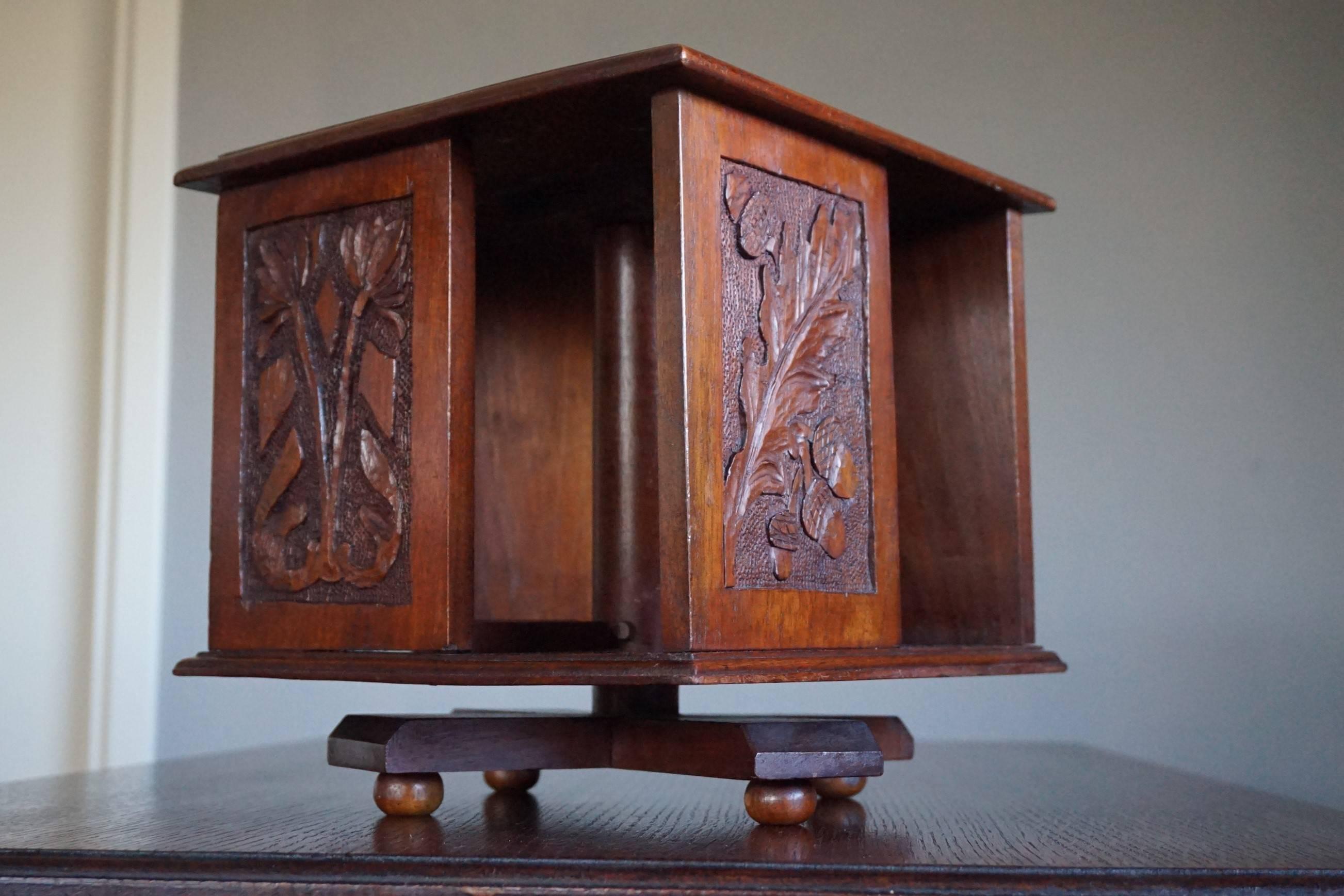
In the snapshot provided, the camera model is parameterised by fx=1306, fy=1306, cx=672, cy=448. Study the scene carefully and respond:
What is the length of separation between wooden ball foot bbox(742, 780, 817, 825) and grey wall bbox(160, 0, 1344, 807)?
961 millimetres

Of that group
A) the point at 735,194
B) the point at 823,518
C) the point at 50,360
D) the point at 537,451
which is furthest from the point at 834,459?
the point at 50,360

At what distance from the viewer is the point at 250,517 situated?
35.3 inches

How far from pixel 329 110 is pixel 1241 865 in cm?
176

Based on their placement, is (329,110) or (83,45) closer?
(83,45)

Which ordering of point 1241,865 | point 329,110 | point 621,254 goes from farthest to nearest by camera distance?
point 329,110
point 621,254
point 1241,865

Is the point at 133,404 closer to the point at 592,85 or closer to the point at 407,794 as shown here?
the point at 407,794

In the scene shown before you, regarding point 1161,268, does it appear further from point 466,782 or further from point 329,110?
point 329,110

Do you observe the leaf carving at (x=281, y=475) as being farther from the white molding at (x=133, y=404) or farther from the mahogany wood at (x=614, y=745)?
the white molding at (x=133, y=404)

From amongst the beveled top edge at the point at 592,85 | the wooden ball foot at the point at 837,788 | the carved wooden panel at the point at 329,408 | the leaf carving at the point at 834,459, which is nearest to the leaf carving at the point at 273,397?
the carved wooden panel at the point at 329,408

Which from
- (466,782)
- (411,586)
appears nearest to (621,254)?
(411,586)

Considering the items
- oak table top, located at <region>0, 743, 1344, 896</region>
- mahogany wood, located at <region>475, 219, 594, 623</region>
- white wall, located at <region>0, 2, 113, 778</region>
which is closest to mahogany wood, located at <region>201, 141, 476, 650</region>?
oak table top, located at <region>0, 743, 1344, 896</region>

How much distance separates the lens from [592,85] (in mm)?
760

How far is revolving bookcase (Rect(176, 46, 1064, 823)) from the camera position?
2.46 feet

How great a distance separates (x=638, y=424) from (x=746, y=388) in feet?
0.71
